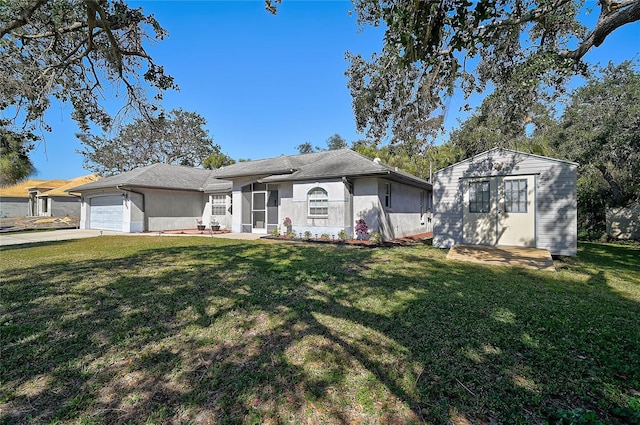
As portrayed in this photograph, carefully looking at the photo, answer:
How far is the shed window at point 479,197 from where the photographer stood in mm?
10711

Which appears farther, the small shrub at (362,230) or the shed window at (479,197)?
the small shrub at (362,230)

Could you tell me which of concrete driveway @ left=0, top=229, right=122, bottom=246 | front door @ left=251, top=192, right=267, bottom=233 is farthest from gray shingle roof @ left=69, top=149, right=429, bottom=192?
concrete driveway @ left=0, top=229, right=122, bottom=246

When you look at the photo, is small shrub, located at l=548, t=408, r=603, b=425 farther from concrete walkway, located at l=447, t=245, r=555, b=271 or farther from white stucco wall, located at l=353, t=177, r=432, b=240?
white stucco wall, located at l=353, t=177, r=432, b=240

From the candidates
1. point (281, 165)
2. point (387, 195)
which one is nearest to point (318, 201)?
point (387, 195)

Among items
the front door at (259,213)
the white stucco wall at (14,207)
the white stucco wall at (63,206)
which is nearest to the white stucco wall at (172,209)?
the front door at (259,213)

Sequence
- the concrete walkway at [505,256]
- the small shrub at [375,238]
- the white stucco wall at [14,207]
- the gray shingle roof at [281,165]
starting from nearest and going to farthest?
the concrete walkway at [505,256] < the small shrub at [375,238] < the gray shingle roof at [281,165] < the white stucco wall at [14,207]

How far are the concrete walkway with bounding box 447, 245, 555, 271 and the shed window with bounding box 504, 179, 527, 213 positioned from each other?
136 cm

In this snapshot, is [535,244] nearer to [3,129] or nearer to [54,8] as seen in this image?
[54,8]

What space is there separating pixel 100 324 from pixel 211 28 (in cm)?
936

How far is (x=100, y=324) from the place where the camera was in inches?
157

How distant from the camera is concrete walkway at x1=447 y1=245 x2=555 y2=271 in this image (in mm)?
8031

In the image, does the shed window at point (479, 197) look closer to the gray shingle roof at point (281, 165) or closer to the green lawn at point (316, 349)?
the green lawn at point (316, 349)

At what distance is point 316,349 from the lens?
11.1 ft

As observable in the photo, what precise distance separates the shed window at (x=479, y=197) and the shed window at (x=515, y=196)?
0.56 meters
